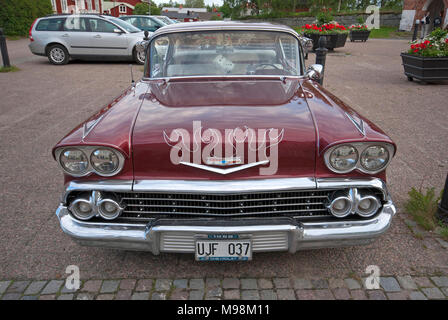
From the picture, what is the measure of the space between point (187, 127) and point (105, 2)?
5274 cm

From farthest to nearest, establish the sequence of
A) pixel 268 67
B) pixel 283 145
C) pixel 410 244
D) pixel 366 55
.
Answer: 1. pixel 366 55
2. pixel 268 67
3. pixel 410 244
4. pixel 283 145

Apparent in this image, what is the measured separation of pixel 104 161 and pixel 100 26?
1105 cm

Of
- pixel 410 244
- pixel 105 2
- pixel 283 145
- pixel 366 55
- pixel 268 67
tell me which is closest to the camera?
pixel 283 145

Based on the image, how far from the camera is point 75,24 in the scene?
11.8 meters

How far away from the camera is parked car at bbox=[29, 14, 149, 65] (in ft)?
38.9

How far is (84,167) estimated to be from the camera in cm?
238

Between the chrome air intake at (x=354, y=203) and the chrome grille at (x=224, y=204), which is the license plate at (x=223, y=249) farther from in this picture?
the chrome air intake at (x=354, y=203)

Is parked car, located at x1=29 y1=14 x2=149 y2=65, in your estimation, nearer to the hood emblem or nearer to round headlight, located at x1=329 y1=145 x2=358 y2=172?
the hood emblem

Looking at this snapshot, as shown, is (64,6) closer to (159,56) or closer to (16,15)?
(16,15)

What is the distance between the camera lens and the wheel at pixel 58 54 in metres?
12.2

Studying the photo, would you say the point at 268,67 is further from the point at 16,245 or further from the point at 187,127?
the point at 16,245

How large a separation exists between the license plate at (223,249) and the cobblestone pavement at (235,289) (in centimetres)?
33

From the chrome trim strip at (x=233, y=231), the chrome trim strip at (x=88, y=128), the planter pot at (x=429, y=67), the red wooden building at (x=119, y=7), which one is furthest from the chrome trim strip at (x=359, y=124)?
the red wooden building at (x=119, y=7)
